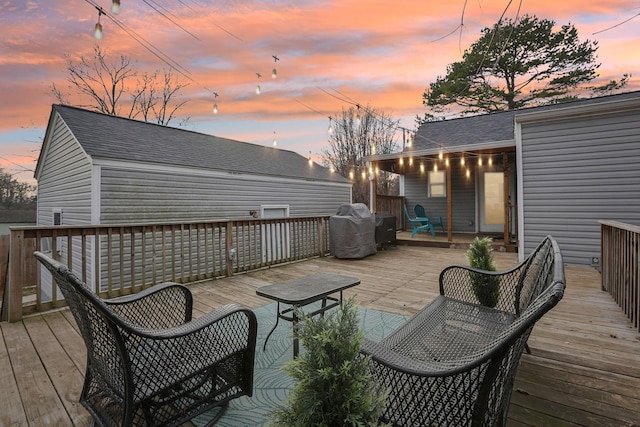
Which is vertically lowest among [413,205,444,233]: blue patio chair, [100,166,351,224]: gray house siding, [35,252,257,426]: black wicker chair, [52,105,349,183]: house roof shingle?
[35,252,257,426]: black wicker chair

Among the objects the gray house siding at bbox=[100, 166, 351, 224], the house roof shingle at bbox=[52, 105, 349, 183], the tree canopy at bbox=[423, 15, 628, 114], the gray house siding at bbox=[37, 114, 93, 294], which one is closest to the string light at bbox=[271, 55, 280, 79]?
the house roof shingle at bbox=[52, 105, 349, 183]

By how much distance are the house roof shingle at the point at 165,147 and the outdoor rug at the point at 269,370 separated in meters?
6.25

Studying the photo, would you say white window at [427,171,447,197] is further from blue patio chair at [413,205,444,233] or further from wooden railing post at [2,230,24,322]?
wooden railing post at [2,230,24,322]

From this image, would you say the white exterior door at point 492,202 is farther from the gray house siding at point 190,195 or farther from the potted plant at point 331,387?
the potted plant at point 331,387

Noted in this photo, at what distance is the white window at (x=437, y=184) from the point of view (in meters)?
10.3

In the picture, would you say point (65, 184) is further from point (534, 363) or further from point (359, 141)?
point (359, 141)

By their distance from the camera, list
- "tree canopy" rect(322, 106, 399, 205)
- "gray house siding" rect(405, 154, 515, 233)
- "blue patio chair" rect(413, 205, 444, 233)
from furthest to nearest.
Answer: "tree canopy" rect(322, 106, 399, 205), "gray house siding" rect(405, 154, 515, 233), "blue patio chair" rect(413, 205, 444, 233)

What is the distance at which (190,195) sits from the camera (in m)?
8.52

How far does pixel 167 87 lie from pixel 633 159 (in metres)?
19.6

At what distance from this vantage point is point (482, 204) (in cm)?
967

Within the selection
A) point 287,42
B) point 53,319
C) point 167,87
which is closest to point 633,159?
point 287,42

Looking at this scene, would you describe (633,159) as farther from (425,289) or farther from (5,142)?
(5,142)

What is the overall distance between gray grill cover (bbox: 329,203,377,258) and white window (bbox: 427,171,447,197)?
14.9ft

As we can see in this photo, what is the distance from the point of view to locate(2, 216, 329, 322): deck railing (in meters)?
3.06
